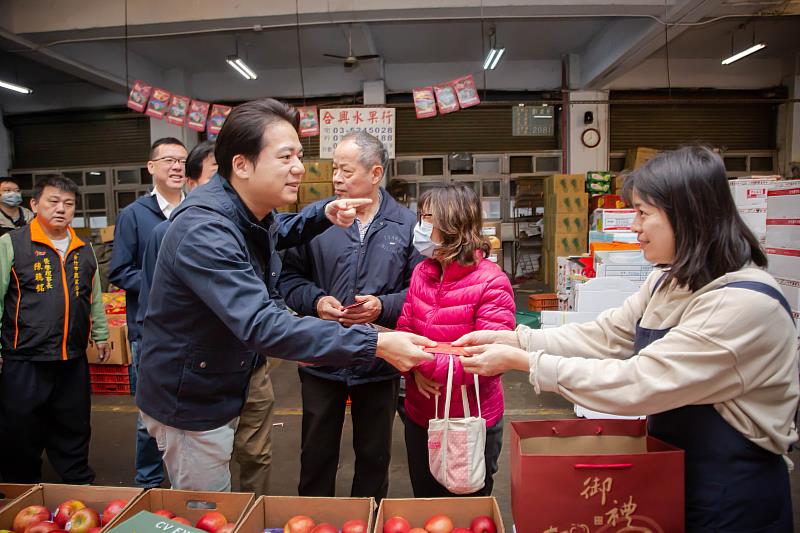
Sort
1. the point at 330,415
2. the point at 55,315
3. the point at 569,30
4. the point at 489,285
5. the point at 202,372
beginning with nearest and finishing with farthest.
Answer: the point at 202,372
the point at 489,285
the point at 330,415
the point at 55,315
the point at 569,30

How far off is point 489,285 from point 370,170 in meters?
0.74

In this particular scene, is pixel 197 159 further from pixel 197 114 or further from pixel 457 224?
pixel 197 114

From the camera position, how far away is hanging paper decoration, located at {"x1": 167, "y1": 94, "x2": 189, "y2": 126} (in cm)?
638

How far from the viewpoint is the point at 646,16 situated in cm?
622

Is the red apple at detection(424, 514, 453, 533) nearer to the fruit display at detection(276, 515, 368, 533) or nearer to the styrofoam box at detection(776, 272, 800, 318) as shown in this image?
the fruit display at detection(276, 515, 368, 533)

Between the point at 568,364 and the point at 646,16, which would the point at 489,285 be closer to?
the point at 568,364

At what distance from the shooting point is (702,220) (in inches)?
44.2

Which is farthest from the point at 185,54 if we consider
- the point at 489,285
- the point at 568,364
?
the point at 568,364

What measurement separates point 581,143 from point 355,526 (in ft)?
29.3

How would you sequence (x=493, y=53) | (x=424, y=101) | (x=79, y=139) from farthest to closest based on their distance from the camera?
1. (x=79, y=139)
2. (x=493, y=53)
3. (x=424, y=101)

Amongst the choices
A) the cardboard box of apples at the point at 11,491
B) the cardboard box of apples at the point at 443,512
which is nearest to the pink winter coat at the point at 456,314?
the cardboard box of apples at the point at 443,512

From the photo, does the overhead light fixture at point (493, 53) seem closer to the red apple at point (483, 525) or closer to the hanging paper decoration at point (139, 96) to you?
the hanging paper decoration at point (139, 96)

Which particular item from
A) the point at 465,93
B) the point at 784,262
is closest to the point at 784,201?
the point at 784,262

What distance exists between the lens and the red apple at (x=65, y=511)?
1297 mm
